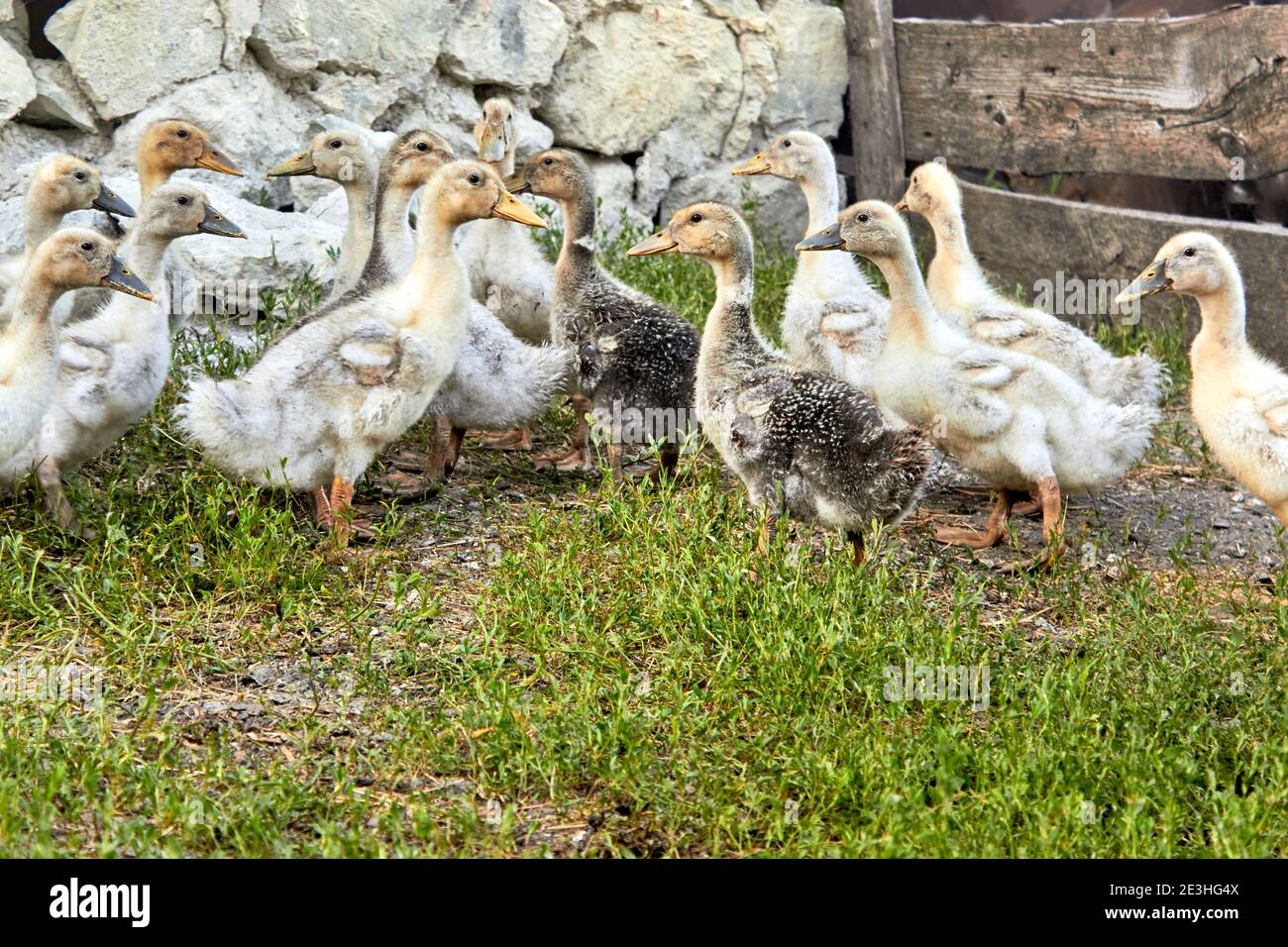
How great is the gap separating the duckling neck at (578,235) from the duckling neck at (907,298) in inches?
54.3

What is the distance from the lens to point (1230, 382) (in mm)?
5566

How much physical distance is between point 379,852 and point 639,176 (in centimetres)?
646

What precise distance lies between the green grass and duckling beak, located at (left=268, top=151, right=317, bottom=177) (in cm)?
151

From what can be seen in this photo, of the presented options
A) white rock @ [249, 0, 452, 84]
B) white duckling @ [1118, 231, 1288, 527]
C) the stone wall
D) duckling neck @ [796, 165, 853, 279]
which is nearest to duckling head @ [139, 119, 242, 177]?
the stone wall

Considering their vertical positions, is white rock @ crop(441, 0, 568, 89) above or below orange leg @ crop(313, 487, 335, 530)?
above

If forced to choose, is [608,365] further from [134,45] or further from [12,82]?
[12,82]

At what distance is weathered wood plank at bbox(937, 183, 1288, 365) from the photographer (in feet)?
25.0

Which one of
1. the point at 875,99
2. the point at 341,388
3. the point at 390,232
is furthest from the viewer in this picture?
the point at 875,99

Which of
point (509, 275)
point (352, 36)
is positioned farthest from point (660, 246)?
point (352, 36)

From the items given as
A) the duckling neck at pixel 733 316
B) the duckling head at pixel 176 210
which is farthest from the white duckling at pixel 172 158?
the duckling neck at pixel 733 316

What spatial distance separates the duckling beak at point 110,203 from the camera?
20.8 feet

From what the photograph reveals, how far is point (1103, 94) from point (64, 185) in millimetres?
5587

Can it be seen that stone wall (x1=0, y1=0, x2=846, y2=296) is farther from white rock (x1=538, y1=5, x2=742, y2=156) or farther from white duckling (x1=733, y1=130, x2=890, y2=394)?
white duckling (x1=733, y1=130, x2=890, y2=394)

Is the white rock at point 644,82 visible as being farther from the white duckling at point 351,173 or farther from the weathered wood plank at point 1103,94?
the white duckling at point 351,173
